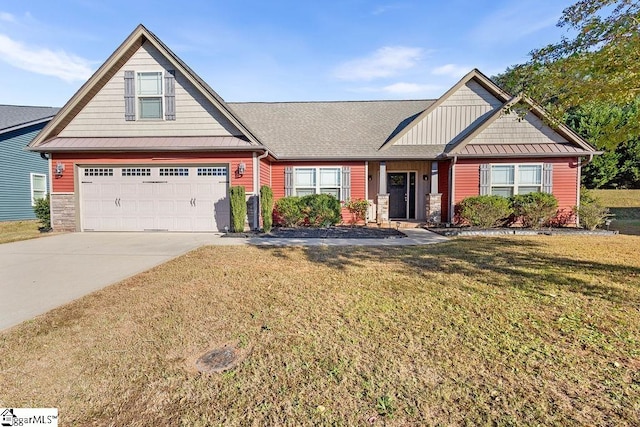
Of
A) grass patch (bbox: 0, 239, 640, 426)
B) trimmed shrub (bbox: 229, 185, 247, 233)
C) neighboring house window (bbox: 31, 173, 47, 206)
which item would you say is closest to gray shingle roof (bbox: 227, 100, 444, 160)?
trimmed shrub (bbox: 229, 185, 247, 233)

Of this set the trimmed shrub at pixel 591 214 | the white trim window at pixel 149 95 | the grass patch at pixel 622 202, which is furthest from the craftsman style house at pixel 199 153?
the grass patch at pixel 622 202

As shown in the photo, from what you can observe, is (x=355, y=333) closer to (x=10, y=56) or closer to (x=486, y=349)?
(x=486, y=349)

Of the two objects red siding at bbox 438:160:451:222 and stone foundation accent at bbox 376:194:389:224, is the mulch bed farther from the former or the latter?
red siding at bbox 438:160:451:222

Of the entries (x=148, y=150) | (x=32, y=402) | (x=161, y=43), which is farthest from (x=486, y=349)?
(x=161, y=43)

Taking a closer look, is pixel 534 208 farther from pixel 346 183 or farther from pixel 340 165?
pixel 340 165

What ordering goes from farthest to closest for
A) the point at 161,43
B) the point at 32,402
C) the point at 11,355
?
the point at 161,43, the point at 11,355, the point at 32,402

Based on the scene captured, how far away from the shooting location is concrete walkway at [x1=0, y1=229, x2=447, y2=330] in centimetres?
442

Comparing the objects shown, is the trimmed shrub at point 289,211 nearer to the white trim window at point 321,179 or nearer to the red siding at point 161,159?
the white trim window at point 321,179

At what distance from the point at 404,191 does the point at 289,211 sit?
5720mm

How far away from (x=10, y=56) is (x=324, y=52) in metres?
12.6

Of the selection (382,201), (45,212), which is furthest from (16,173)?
(382,201)

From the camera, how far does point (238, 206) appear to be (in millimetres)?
10742

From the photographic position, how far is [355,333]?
10.8ft

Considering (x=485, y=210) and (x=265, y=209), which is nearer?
(x=265, y=209)
